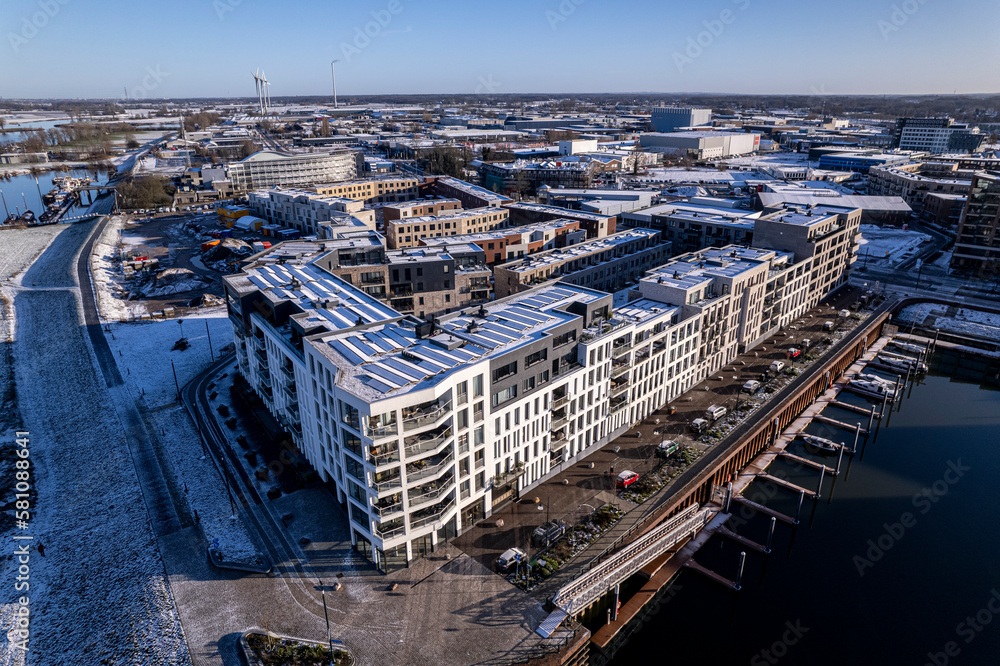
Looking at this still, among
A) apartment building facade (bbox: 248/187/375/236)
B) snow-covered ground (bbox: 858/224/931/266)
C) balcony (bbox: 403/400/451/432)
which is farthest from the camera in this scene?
apartment building facade (bbox: 248/187/375/236)

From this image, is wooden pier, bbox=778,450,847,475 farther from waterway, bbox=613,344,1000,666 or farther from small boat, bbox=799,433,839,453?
small boat, bbox=799,433,839,453

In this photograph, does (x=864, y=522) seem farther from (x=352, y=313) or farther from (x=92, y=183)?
(x=92, y=183)

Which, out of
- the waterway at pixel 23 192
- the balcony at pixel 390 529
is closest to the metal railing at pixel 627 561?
the balcony at pixel 390 529

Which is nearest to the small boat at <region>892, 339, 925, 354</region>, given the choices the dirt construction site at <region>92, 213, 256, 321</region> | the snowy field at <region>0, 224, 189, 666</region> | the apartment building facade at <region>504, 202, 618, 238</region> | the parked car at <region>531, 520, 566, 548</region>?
→ the apartment building facade at <region>504, 202, 618, 238</region>

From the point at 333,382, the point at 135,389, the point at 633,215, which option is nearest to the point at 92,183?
the point at 135,389

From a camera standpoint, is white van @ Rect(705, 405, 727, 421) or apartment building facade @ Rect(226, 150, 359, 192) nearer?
white van @ Rect(705, 405, 727, 421)

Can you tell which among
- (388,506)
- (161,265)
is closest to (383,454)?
(388,506)
